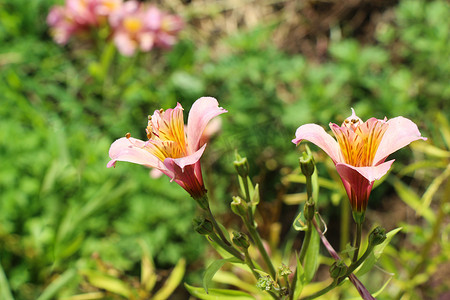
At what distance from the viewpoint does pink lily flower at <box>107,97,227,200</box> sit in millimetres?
854

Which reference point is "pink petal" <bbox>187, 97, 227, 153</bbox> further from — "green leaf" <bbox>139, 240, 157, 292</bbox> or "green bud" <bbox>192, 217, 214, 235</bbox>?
"green leaf" <bbox>139, 240, 157, 292</bbox>

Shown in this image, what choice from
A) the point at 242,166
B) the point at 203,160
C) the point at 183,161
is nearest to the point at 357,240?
the point at 242,166

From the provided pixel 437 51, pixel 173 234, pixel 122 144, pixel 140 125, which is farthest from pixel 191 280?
pixel 437 51

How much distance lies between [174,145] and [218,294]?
412 mm

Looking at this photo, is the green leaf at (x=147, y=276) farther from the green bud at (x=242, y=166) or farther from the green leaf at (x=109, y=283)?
the green bud at (x=242, y=166)

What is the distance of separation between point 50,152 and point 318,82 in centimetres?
135

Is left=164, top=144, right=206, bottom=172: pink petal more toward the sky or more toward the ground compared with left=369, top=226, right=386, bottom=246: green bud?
more toward the sky

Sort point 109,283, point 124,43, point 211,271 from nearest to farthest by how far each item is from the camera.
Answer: point 211,271 → point 109,283 → point 124,43

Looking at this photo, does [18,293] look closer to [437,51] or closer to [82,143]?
[82,143]

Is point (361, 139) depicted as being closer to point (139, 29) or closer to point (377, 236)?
point (377, 236)

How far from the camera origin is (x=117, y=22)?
234 cm

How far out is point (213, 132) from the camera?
2014mm

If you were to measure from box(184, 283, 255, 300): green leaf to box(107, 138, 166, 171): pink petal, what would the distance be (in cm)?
34

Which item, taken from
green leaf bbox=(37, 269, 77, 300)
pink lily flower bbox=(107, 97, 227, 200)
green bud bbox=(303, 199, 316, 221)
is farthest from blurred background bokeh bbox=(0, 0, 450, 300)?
pink lily flower bbox=(107, 97, 227, 200)
